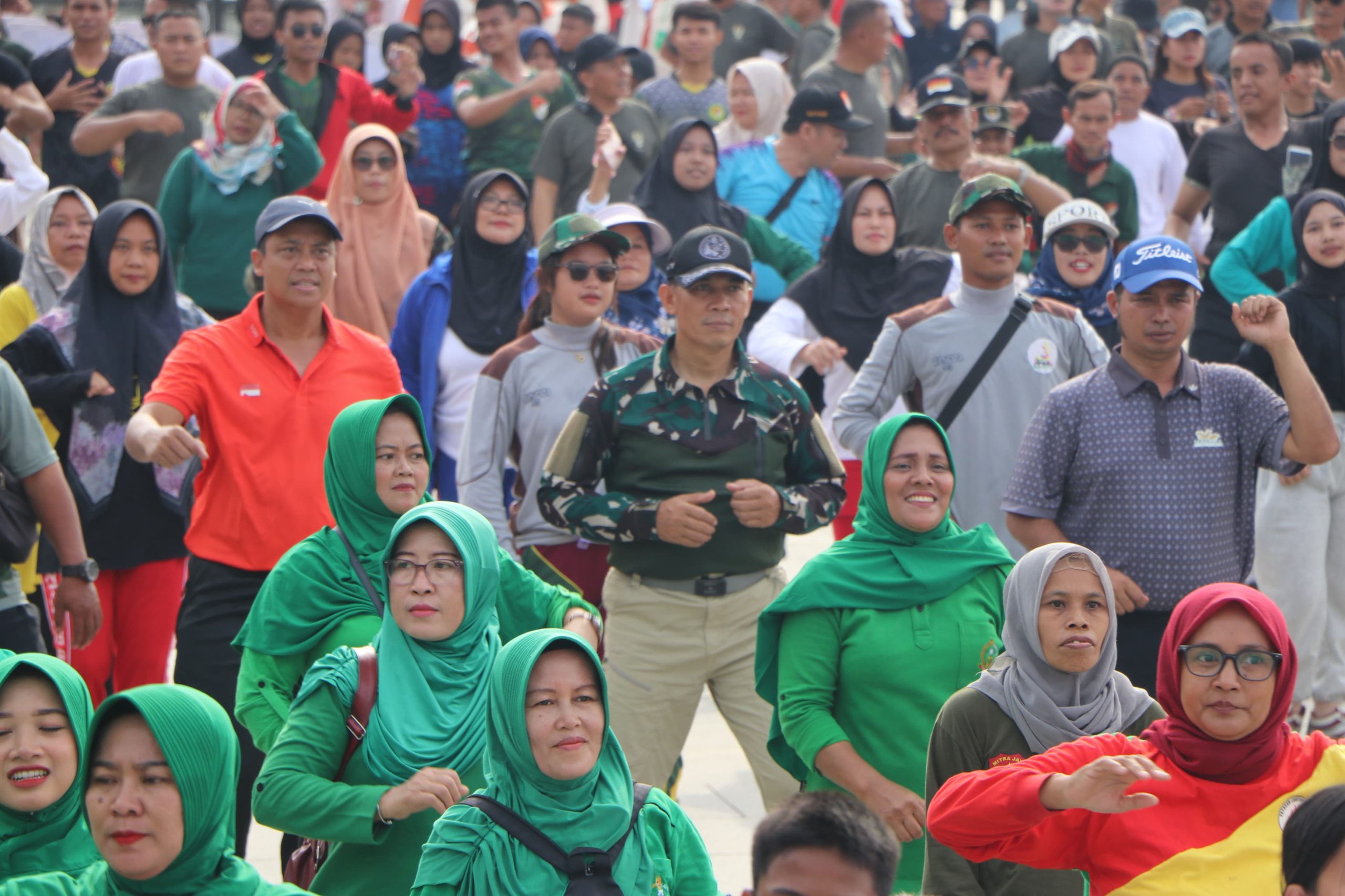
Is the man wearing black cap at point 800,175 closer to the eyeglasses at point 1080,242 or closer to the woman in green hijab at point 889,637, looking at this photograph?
the eyeglasses at point 1080,242

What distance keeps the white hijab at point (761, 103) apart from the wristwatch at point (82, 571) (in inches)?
207

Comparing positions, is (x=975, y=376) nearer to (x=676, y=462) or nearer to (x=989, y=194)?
(x=989, y=194)

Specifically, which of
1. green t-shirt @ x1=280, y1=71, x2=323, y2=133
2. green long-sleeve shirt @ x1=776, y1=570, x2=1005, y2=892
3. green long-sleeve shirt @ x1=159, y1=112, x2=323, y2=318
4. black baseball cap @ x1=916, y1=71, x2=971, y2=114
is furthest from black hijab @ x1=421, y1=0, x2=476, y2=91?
green long-sleeve shirt @ x1=776, y1=570, x2=1005, y2=892

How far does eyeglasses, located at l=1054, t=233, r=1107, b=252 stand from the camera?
7055mm

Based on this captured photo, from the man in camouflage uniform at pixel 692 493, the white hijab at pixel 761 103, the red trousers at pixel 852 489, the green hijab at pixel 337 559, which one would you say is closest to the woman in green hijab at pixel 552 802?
the green hijab at pixel 337 559

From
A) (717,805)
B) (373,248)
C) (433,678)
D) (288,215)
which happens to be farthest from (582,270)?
(373,248)

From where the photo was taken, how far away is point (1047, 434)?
17.4ft

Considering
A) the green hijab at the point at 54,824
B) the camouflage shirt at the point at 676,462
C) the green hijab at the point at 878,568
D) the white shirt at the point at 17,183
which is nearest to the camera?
the green hijab at the point at 54,824

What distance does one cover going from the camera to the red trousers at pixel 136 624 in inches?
244

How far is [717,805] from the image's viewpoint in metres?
6.69

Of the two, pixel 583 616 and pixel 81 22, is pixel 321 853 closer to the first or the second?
pixel 583 616

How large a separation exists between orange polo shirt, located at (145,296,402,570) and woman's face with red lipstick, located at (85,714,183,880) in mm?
2319

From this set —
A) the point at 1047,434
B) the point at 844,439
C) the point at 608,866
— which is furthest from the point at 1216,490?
the point at 608,866

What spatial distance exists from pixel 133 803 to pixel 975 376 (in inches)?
145
